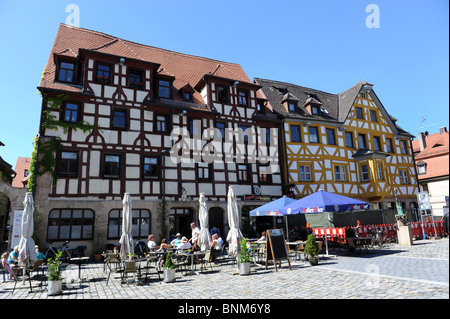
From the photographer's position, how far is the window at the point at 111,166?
16797 mm

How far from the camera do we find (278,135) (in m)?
22.6

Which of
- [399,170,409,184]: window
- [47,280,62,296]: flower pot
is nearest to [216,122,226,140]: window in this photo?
[47,280,62,296]: flower pot

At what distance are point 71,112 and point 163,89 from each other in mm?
5792

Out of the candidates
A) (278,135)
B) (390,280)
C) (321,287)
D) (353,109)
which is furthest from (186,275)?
(353,109)

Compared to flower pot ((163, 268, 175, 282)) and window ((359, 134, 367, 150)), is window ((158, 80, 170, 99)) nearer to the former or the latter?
flower pot ((163, 268, 175, 282))

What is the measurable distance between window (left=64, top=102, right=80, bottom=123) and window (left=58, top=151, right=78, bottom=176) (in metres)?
1.93

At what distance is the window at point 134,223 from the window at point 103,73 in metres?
7.85

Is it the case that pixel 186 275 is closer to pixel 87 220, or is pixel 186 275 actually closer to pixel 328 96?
pixel 87 220

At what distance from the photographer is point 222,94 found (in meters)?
22.2

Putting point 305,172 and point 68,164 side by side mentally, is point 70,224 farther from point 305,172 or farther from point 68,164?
point 305,172

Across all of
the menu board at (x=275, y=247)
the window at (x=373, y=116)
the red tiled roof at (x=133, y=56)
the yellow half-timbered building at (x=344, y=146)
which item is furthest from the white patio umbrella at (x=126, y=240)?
the window at (x=373, y=116)

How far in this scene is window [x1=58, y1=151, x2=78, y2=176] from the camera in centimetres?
1589

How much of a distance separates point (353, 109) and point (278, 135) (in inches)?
339
